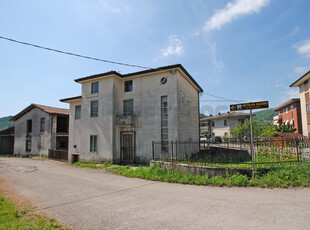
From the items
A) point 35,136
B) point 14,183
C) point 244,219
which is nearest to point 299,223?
point 244,219

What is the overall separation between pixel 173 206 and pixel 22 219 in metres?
3.91

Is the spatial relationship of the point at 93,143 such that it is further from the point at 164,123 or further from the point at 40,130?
the point at 40,130

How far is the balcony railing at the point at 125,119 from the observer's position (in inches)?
529

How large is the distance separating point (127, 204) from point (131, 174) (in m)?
4.32

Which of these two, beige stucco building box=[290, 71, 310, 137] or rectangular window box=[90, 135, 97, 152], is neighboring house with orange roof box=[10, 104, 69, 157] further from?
beige stucco building box=[290, 71, 310, 137]

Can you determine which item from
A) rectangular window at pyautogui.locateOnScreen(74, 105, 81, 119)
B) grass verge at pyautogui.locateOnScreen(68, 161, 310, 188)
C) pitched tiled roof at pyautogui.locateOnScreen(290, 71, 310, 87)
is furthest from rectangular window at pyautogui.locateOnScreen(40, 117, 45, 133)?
pitched tiled roof at pyautogui.locateOnScreen(290, 71, 310, 87)

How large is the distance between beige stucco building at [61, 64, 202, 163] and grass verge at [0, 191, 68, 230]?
28.3 ft

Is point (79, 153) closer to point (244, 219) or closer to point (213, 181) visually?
point (213, 181)

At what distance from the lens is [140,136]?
13.5 metres

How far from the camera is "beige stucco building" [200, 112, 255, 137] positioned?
37.6 m

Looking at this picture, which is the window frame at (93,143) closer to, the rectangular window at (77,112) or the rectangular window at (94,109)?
the rectangular window at (94,109)

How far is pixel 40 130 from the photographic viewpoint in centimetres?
2128

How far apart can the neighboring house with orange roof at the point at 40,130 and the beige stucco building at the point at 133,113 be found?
6.09 metres

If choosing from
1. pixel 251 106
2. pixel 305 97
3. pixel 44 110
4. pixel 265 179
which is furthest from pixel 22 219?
pixel 305 97
